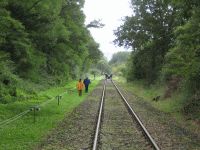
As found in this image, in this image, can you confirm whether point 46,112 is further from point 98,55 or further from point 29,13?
point 98,55

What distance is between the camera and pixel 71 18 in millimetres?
43781

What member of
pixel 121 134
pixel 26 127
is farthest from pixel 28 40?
pixel 121 134

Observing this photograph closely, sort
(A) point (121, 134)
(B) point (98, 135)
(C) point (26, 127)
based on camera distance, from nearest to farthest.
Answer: (B) point (98, 135)
(A) point (121, 134)
(C) point (26, 127)

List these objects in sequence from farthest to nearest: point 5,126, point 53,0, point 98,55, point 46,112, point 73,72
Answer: point 98,55, point 73,72, point 53,0, point 46,112, point 5,126

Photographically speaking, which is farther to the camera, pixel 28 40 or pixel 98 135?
Result: pixel 28 40

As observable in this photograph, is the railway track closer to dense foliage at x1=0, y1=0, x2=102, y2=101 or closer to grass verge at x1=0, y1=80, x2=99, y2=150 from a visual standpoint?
grass verge at x1=0, y1=80, x2=99, y2=150

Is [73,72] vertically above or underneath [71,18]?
underneath

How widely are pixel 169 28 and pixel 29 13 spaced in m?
17.8

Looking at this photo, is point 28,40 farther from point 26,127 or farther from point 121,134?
point 121,134

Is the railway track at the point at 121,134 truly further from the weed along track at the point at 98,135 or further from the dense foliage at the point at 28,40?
the dense foliage at the point at 28,40

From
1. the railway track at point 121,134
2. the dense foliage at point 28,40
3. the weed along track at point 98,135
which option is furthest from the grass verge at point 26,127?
the dense foliage at point 28,40

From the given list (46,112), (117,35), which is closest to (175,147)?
(46,112)

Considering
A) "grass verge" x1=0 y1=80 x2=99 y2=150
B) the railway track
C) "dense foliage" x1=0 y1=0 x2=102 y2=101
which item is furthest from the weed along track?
"dense foliage" x1=0 y1=0 x2=102 y2=101

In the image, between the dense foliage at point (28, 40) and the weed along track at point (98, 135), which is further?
the dense foliage at point (28, 40)
